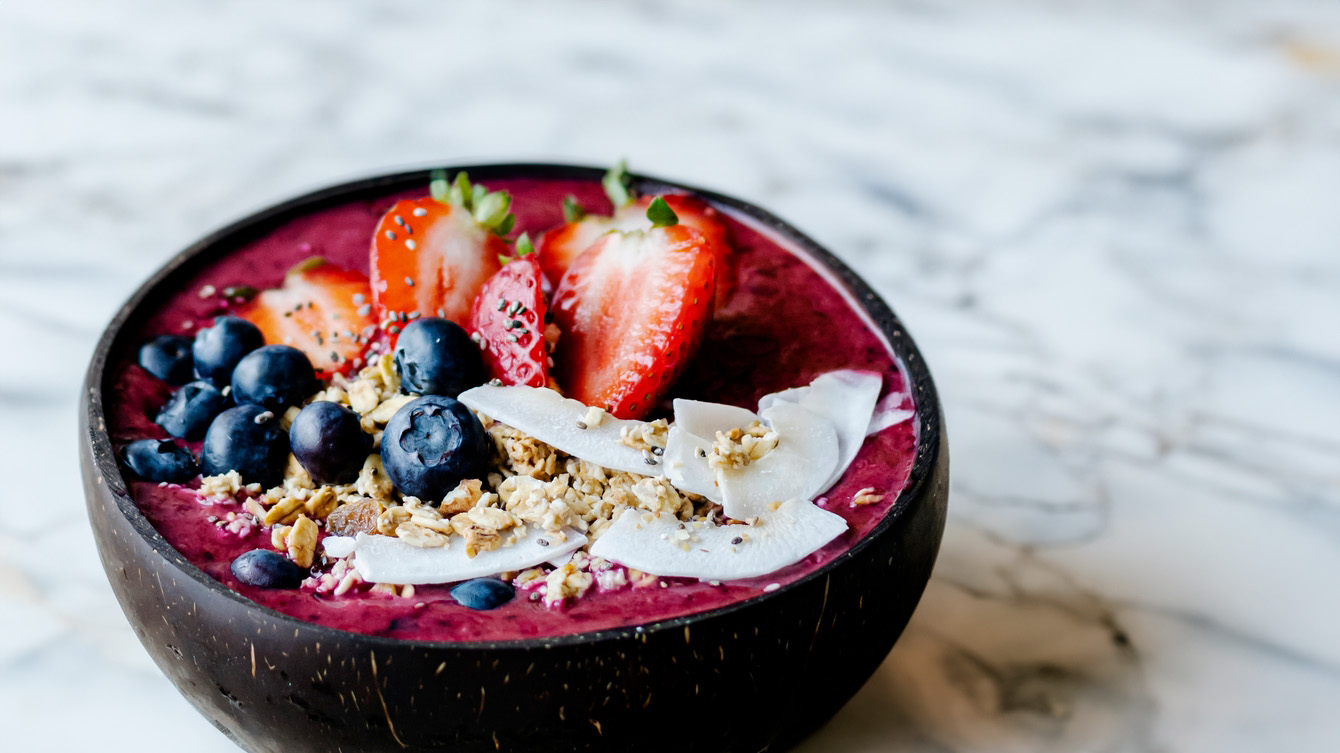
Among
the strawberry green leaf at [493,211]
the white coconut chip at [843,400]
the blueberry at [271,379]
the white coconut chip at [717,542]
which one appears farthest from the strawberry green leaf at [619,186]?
the white coconut chip at [717,542]

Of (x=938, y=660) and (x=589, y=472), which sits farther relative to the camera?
(x=938, y=660)

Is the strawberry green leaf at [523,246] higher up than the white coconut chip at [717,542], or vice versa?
the strawberry green leaf at [523,246]

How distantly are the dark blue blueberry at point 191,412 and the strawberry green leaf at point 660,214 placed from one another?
605mm

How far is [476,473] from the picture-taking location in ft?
5.13

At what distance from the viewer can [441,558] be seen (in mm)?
1465

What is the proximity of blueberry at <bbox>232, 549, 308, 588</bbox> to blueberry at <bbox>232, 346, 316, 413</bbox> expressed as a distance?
289mm

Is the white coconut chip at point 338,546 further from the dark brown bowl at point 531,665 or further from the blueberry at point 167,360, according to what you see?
the blueberry at point 167,360

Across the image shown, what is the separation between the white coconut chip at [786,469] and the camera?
1550 mm

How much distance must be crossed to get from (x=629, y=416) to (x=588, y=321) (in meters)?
0.15

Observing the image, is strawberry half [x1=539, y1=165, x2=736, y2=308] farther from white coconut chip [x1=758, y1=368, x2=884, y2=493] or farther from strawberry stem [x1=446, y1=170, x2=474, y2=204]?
white coconut chip [x1=758, y1=368, x2=884, y2=493]

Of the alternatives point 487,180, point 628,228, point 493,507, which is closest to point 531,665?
point 493,507

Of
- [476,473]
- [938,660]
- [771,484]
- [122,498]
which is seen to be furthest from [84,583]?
[938,660]

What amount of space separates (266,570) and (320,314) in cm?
55

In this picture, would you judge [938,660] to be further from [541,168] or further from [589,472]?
[541,168]
